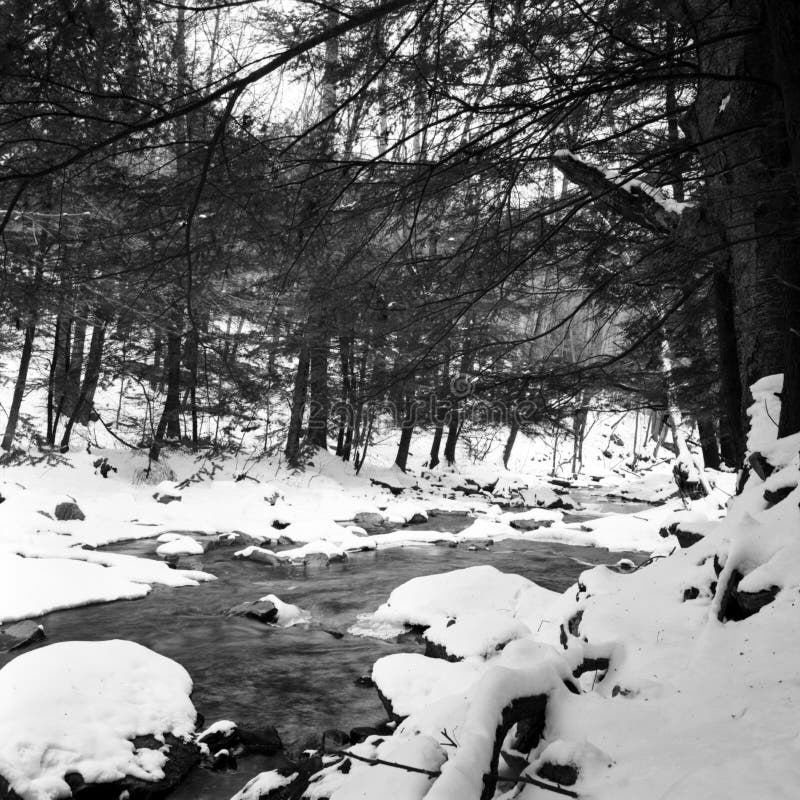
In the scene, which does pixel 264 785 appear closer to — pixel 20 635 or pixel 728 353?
pixel 20 635

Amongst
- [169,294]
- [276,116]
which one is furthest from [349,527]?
[276,116]

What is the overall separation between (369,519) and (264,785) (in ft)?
32.5

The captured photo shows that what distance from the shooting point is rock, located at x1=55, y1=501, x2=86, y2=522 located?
9.54 m

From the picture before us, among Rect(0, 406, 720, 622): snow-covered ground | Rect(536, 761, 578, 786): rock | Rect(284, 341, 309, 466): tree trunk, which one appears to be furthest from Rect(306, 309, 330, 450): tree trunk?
Rect(536, 761, 578, 786): rock

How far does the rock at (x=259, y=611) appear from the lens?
6242 mm

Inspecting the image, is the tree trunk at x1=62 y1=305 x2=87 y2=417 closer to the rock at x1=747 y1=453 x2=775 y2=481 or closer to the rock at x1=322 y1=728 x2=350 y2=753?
the rock at x1=322 y1=728 x2=350 y2=753

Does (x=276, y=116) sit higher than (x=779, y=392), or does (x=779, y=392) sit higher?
(x=276, y=116)

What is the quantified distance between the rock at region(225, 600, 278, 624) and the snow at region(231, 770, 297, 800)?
3327mm

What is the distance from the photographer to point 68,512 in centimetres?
962

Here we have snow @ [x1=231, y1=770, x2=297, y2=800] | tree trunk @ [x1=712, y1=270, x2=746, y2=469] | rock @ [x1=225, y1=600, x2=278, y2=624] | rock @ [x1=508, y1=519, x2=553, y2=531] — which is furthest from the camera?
rock @ [x1=508, y1=519, x2=553, y2=531]

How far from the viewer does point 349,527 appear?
11.5 m

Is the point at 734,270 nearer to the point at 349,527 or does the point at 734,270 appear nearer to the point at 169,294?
the point at 169,294

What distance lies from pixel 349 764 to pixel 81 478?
35.9 feet

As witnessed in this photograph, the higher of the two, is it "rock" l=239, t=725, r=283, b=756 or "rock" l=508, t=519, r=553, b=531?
"rock" l=239, t=725, r=283, b=756
